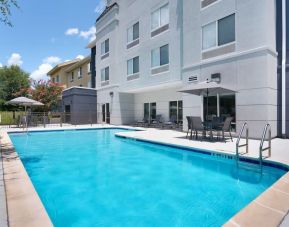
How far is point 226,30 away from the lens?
38.8 ft

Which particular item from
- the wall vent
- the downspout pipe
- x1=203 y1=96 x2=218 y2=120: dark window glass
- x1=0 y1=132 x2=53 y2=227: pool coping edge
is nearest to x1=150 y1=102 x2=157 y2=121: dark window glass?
the wall vent

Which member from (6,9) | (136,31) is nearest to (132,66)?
(136,31)

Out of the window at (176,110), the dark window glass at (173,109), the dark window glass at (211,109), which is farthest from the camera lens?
the dark window glass at (173,109)

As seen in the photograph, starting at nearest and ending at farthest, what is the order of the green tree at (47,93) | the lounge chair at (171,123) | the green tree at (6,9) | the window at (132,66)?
the green tree at (6,9) → the lounge chair at (171,123) → the window at (132,66) → the green tree at (47,93)

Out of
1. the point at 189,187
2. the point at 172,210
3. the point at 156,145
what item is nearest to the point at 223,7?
the point at 156,145

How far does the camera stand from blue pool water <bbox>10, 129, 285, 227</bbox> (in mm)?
3898

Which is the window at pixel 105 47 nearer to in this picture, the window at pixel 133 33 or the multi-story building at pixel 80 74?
the window at pixel 133 33

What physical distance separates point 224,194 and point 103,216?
252 centimetres

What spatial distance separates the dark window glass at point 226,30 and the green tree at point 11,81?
94.9 feet

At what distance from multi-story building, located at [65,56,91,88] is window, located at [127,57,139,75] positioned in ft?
38.2

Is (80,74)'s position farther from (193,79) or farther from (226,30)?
(226,30)

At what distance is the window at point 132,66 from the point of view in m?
19.1

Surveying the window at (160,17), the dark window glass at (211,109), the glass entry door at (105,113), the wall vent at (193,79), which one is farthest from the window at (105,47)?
the dark window glass at (211,109)

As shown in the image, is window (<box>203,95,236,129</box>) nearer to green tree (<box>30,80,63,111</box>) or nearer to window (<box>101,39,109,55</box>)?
window (<box>101,39,109,55</box>)
